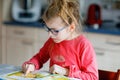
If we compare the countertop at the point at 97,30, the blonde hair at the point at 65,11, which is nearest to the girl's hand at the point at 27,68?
the blonde hair at the point at 65,11

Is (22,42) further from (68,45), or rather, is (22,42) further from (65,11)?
(65,11)

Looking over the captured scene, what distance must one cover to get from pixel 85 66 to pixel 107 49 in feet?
5.44

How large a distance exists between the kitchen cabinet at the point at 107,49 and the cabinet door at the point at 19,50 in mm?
817

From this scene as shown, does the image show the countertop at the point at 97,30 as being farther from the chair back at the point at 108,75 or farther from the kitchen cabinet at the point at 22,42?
the chair back at the point at 108,75

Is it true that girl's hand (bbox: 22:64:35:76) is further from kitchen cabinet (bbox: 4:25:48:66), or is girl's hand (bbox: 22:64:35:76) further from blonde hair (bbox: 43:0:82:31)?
kitchen cabinet (bbox: 4:25:48:66)

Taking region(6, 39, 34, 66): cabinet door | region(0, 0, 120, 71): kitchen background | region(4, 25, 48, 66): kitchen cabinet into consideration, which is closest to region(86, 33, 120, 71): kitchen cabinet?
Answer: region(0, 0, 120, 71): kitchen background

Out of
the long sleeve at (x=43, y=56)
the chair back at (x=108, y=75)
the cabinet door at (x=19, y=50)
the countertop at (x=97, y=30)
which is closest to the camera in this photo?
the chair back at (x=108, y=75)

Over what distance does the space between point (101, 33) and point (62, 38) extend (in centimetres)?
163

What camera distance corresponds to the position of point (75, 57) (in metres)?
1.37

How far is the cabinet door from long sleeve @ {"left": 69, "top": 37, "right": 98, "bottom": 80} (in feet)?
6.87

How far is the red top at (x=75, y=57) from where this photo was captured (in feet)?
4.19

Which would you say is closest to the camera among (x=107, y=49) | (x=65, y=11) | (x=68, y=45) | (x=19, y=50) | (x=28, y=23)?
(x=65, y=11)

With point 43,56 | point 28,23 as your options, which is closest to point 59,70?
point 43,56

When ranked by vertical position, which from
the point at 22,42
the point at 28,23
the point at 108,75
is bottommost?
the point at 108,75
